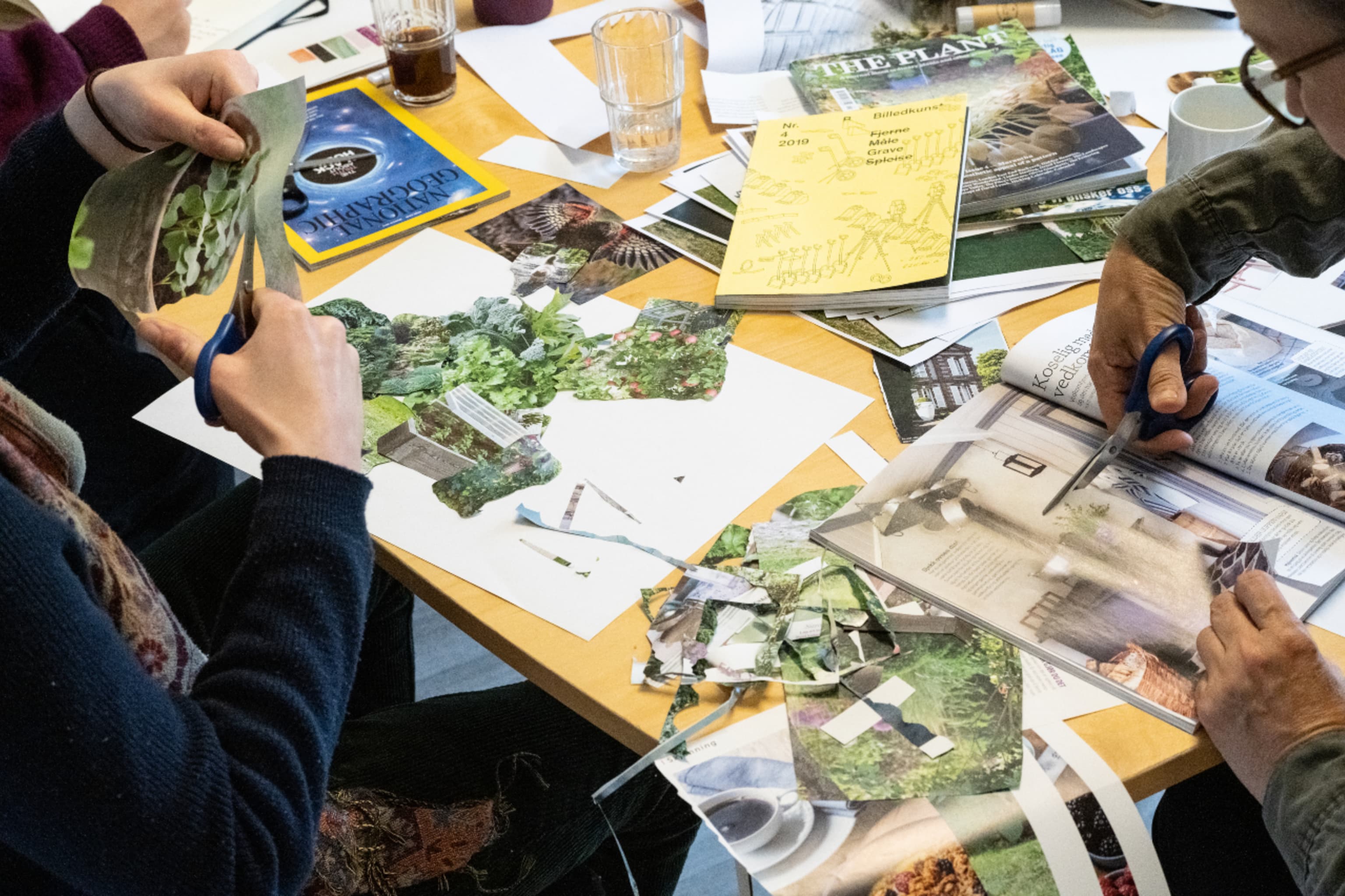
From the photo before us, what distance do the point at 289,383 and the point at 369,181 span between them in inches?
21.8

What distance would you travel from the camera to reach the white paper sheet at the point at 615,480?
809 millimetres

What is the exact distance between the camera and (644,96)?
1218 millimetres

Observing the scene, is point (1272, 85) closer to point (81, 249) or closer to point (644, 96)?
point (644, 96)

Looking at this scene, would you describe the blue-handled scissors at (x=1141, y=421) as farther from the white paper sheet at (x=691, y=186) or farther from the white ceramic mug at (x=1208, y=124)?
the white paper sheet at (x=691, y=186)

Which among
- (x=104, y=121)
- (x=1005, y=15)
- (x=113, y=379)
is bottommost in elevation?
(x=113, y=379)

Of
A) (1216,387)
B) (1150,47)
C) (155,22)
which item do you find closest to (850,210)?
(1216,387)

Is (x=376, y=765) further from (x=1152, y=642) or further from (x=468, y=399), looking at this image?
(x=1152, y=642)

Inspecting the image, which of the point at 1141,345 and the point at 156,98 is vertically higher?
the point at 156,98

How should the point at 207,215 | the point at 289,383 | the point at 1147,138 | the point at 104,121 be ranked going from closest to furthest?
the point at 289,383 → the point at 207,215 → the point at 104,121 → the point at 1147,138

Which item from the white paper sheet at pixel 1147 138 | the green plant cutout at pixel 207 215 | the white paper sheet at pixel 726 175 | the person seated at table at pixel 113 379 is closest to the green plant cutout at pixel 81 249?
the green plant cutout at pixel 207 215

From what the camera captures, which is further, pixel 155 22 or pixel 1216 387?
pixel 155 22

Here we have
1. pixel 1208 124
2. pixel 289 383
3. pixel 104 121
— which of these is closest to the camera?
pixel 289 383

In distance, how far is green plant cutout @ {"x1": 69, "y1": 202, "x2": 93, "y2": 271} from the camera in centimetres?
85

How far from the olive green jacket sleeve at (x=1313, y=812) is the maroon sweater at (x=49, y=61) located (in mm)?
1180
